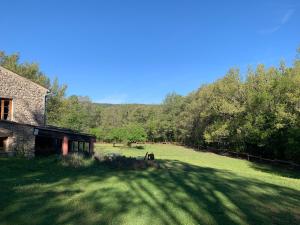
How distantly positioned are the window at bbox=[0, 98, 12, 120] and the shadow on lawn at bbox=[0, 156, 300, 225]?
11.4 meters

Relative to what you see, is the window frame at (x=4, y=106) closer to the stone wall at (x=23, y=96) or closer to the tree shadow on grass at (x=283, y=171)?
the stone wall at (x=23, y=96)

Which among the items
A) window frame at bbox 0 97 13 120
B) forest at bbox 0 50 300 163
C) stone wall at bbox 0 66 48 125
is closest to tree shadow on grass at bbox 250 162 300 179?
forest at bbox 0 50 300 163

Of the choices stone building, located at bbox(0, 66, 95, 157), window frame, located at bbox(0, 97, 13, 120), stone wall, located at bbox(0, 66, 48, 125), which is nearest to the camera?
stone building, located at bbox(0, 66, 95, 157)

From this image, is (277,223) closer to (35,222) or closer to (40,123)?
(35,222)

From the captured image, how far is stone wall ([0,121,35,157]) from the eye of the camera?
66.9 feet

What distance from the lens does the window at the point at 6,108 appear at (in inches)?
928

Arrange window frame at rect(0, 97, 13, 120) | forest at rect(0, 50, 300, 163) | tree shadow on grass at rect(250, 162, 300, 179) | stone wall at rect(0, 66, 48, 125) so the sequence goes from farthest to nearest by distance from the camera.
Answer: forest at rect(0, 50, 300, 163), tree shadow on grass at rect(250, 162, 300, 179), stone wall at rect(0, 66, 48, 125), window frame at rect(0, 97, 13, 120)

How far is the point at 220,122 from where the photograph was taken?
49188 millimetres

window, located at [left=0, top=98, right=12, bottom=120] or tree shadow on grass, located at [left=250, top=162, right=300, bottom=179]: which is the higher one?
window, located at [left=0, top=98, right=12, bottom=120]

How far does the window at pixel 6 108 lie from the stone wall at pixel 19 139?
3.51 meters

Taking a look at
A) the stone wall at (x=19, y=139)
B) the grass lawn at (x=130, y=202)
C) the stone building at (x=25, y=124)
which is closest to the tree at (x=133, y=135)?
the stone building at (x=25, y=124)

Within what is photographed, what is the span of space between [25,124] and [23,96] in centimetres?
522

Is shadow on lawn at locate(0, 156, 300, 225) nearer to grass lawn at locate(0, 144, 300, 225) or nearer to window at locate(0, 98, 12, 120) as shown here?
grass lawn at locate(0, 144, 300, 225)

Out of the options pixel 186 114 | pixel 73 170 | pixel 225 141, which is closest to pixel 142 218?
pixel 73 170
